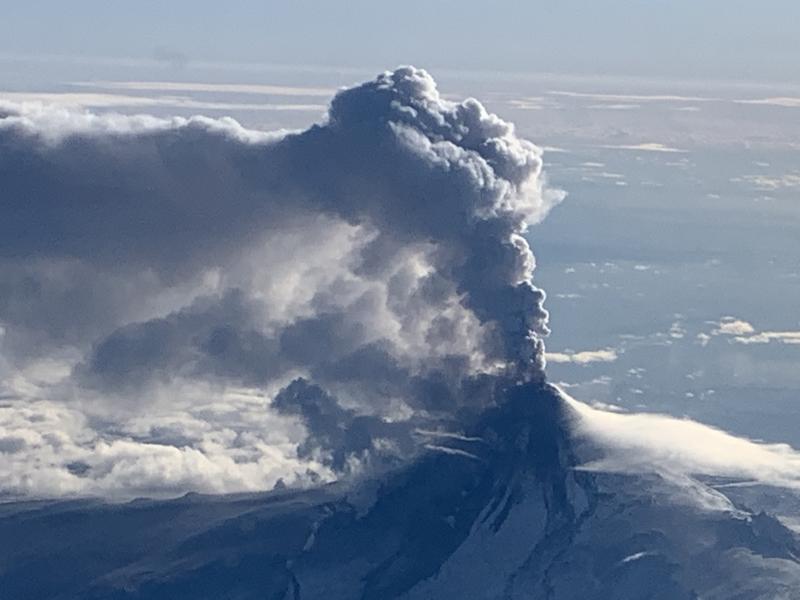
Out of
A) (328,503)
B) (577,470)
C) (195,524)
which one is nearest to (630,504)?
(577,470)

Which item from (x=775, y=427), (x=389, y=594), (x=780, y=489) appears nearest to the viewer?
(x=389, y=594)

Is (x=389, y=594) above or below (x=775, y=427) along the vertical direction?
below

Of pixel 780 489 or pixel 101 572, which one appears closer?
pixel 101 572

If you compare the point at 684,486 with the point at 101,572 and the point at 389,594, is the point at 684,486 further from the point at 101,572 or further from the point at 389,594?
the point at 101,572

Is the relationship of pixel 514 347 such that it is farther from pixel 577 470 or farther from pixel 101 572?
pixel 101 572

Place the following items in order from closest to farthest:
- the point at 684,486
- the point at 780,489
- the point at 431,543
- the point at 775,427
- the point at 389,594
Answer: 1. the point at 389,594
2. the point at 431,543
3. the point at 684,486
4. the point at 780,489
5. the point at 775,427

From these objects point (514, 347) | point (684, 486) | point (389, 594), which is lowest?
point (389, 594)

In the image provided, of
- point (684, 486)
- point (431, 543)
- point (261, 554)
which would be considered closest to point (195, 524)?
point (261, 554)
